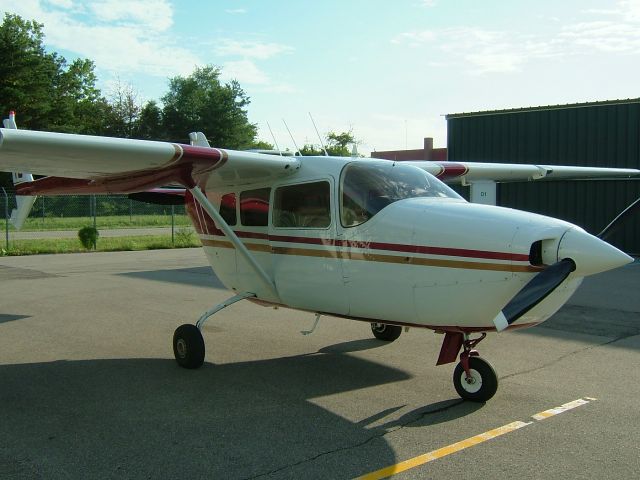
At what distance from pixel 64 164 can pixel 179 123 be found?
60060 millimetres

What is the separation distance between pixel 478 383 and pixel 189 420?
246 cm

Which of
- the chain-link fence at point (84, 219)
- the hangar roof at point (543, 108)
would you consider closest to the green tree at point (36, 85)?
the chain-link fence at point (84, 219)

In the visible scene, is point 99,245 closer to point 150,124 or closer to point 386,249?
point 386,249

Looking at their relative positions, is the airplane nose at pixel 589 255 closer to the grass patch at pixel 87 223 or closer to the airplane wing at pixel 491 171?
the airplane wing at pixel 491 171

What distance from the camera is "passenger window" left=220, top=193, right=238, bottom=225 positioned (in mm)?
7227

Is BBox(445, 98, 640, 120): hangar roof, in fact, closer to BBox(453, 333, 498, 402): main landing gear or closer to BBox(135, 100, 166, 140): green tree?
BBox(453, 333, 498, 402): main landing gear

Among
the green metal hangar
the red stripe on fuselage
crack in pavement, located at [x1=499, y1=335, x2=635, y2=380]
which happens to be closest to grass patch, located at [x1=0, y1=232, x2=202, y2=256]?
the green metal hangar

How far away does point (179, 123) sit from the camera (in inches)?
2504

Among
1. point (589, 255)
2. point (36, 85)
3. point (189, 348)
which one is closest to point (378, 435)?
point (589, 255)

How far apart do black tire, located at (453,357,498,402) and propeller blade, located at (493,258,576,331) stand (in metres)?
1.12

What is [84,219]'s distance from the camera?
40.4 metres

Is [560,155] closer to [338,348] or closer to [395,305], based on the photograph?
[338,348]

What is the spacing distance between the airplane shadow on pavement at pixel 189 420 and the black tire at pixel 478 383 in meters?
0.13

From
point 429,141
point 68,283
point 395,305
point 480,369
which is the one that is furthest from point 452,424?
point 429,141
